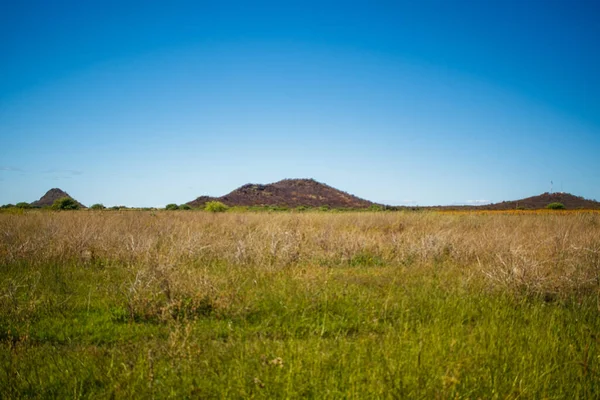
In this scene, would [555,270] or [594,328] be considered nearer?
[594,328]

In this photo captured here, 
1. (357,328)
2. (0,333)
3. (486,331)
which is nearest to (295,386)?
(357,328)

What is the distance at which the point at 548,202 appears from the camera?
3594cm

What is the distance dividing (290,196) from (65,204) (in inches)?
1493

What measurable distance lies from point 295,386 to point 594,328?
15.7 ft

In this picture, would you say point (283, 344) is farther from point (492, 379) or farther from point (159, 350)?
point (492, 379)

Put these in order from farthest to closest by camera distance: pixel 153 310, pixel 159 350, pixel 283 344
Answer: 1. pixel 153 310
2. pixel 283 344
3. pixel 159 350

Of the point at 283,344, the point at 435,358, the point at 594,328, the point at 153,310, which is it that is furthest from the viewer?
the point at 153,310

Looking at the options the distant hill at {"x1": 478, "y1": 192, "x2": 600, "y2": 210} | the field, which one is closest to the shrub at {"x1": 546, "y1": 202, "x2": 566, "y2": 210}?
the distant hill at {"x1": 478, "y1": 192, "x2": 600, "y2": 210}

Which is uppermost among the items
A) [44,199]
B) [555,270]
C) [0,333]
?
[44,199]

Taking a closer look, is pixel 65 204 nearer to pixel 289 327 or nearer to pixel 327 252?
pixel 327 252

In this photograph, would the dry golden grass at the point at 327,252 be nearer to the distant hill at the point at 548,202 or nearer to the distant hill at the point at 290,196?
the distant hill at the point at 548,202

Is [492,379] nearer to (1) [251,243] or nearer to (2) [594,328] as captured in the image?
(2) [594,328]

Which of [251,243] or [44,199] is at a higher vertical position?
[44,199]

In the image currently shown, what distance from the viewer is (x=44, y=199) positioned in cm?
4172
